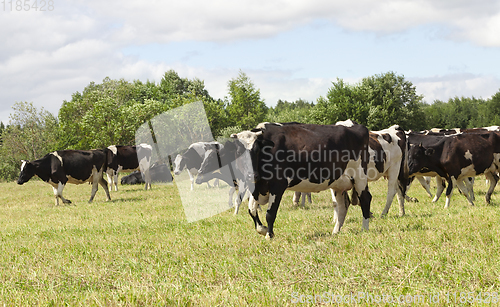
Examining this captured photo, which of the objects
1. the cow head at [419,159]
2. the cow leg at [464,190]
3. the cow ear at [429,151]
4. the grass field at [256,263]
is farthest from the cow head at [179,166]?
the cow leg at [464,190]

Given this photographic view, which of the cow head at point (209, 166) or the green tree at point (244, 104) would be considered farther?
the green tree at point (244, 104)

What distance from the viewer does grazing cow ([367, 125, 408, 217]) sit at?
35.9 ft

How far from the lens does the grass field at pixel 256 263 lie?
15.5ft

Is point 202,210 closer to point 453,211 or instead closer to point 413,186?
point 453,211

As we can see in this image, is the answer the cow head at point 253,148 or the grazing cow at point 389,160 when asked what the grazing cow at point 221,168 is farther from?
the cow head at point 253,148

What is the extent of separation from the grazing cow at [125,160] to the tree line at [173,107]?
76.0ft

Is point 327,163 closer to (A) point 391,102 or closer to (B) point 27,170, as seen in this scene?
(B) point 27,170

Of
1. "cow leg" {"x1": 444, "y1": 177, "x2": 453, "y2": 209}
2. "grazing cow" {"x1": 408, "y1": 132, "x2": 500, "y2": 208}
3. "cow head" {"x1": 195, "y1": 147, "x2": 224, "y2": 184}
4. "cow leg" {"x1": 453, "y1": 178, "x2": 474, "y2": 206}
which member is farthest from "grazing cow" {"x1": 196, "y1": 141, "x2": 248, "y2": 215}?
"cow leg" {"x1": 453, "y1": 178, "x2": 474, "y2": 206}

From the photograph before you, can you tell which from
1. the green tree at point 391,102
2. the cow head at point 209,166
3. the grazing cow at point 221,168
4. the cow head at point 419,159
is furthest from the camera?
the green tree at point 391,102

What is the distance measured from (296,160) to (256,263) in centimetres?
233

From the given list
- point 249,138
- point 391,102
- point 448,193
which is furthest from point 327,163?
point 391,102

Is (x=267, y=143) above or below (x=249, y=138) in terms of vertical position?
below

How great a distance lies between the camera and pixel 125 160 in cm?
2644

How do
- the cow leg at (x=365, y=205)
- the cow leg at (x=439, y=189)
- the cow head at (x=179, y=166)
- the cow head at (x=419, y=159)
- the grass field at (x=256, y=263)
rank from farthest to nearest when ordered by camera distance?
the cow head at (x=179, y=166) → the cow leg at (x=439, y=189) → the cow head at (x=419, y=159) → the cow leg at (x=365, y=205) → the grass field at (x=256, y=263)
